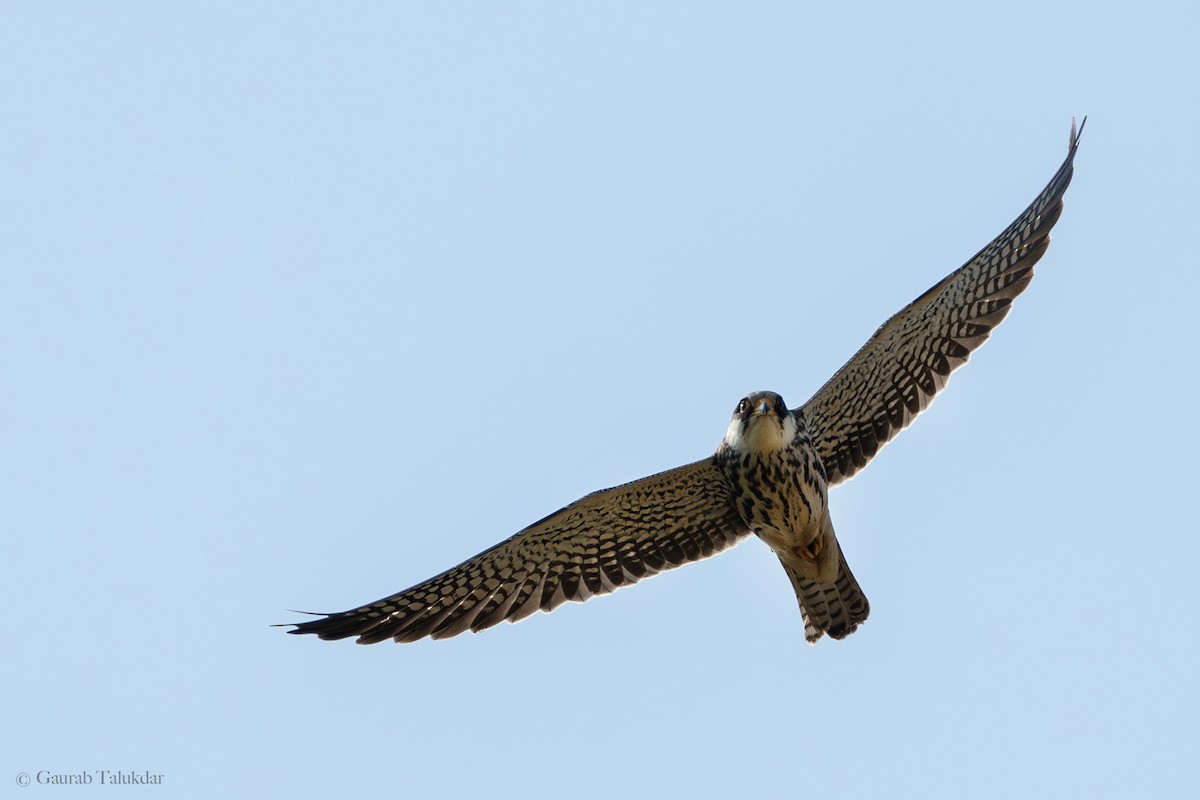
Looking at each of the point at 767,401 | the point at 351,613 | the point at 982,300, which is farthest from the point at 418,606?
the point at 982,300

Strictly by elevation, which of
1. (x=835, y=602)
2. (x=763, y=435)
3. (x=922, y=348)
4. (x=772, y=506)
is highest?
(x=922, y=348)

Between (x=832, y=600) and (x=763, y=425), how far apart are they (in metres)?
1.71

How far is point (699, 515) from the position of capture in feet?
44.2

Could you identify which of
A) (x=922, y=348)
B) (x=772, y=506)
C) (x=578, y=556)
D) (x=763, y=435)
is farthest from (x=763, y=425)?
(x=578, y=556)

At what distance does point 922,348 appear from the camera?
13219mm

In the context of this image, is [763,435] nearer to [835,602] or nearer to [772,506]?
[772,506]

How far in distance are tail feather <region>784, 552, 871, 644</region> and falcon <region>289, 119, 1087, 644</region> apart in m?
0.01

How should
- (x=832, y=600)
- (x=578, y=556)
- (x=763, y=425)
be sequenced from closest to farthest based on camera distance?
(x=763, y=425), (x=832, y=600), (x=578, y=556)

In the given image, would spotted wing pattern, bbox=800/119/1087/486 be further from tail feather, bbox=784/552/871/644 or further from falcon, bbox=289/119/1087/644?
tail feather, bbox=784/552/871/644

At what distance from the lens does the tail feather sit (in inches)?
516

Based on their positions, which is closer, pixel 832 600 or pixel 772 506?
A: pixel 772 506

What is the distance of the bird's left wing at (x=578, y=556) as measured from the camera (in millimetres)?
12992

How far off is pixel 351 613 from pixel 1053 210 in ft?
20.8

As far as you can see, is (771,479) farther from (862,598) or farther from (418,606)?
(418,606)
